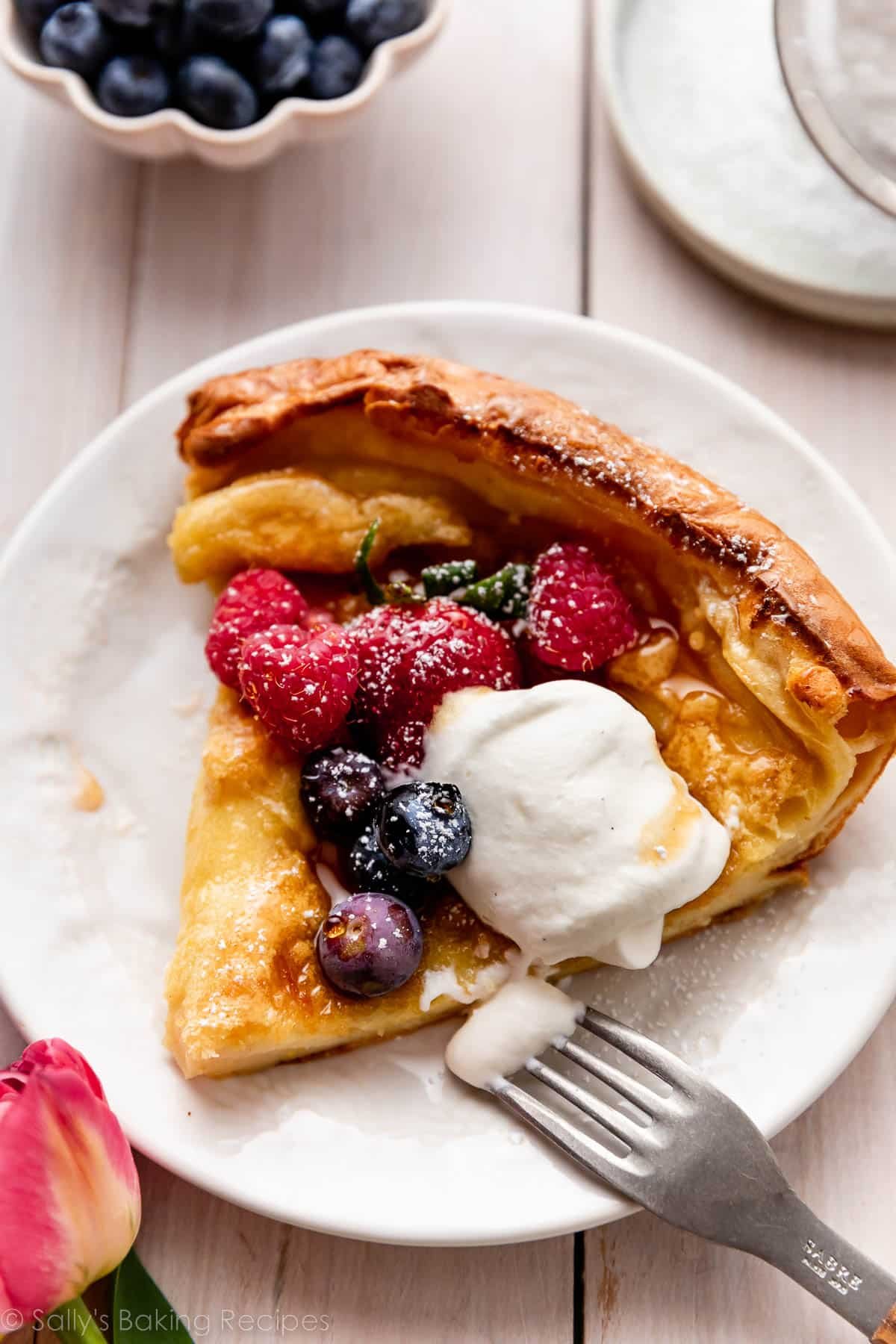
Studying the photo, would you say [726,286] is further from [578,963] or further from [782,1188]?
[782,1188]

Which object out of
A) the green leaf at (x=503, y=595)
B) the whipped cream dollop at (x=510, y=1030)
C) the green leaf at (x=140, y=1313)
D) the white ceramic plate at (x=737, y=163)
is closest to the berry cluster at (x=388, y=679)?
the green leaf at (x=503, y=595)

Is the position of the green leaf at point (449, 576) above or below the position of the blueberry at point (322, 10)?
below

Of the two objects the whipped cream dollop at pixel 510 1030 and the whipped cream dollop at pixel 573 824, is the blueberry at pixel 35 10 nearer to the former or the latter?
the whipped cream dollop at pixel 573 824

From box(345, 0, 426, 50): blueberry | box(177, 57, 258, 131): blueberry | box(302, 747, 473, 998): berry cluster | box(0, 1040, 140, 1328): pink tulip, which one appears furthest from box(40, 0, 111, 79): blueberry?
box(0, 1040, 140, 1328): pink tulip

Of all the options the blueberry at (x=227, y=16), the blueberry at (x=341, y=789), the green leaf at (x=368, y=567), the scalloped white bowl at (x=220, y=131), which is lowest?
the blueberry at (x=341, y=789)

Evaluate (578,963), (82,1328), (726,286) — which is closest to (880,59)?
(726,286)

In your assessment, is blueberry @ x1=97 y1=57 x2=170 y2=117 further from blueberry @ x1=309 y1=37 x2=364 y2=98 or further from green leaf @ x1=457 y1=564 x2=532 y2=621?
green leaf @ x1=457 y1=564 x2=532 y2=621

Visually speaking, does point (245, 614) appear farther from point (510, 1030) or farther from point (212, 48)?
point (212, 48)
